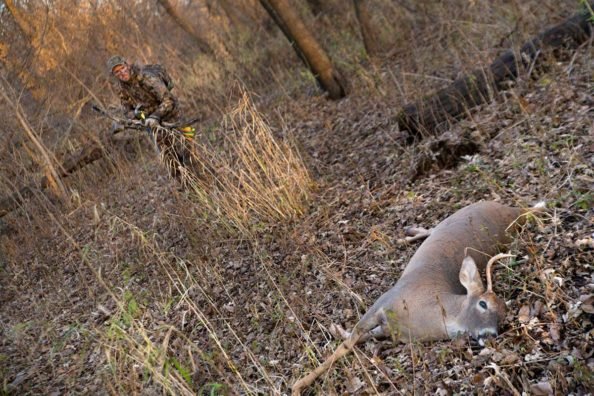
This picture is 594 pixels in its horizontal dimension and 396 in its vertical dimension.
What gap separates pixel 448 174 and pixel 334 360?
9.34 ft

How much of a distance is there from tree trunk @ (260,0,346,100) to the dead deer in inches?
233

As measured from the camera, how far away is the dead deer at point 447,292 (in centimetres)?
366

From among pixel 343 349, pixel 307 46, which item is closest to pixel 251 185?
pixel 343 349

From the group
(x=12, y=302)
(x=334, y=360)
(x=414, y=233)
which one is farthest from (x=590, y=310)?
(x=12, y=302)

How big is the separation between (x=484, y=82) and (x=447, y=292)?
153 inches

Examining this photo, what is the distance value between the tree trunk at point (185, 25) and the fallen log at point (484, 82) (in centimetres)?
A: 914

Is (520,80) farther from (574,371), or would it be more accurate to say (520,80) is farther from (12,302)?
(12,302)

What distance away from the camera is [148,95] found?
766cm

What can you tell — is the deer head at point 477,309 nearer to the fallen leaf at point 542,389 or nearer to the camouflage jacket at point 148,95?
the fallen leaf at point 542,389

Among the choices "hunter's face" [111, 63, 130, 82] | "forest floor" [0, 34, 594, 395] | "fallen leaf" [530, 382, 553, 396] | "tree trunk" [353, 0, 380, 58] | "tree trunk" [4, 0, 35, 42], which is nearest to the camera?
"fallen leaf" [530, 382, 553, 396]

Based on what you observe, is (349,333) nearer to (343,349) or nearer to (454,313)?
(343,349)

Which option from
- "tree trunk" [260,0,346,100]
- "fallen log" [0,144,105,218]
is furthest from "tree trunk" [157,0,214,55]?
"tree trunk" [260,0,346,100]

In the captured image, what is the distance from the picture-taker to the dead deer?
3656 mm

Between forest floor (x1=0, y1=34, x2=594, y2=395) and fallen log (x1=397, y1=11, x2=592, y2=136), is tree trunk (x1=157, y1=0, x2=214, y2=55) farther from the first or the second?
fallen log (x1=397, y1=11, x2=592, y2=136)
